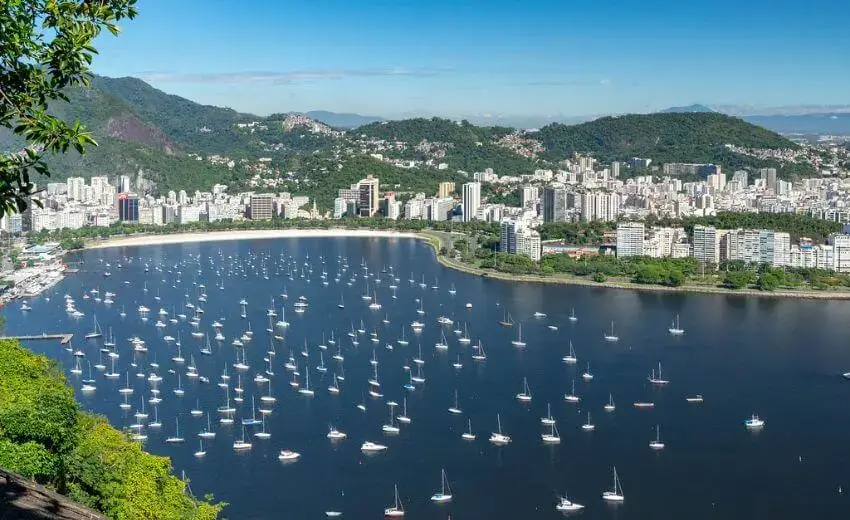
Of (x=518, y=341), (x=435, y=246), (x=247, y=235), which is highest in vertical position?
(x=247, y=235)

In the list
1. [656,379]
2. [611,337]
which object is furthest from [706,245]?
[656,379]

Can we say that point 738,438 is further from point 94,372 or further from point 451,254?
point 451,254

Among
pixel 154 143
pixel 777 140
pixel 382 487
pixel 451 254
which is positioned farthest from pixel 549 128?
pixel 382 487

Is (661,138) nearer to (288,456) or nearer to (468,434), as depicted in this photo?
(468,434)

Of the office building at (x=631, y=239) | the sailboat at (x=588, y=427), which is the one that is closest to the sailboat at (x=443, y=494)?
the sailboat at (x=588, y=427)

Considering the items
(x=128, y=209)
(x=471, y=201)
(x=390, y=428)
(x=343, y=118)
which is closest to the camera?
(x=390, y=428)

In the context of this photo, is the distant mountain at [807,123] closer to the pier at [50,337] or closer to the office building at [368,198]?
the office building at [368,198]
